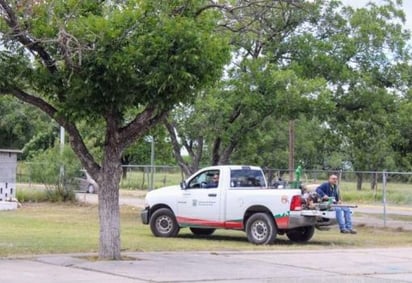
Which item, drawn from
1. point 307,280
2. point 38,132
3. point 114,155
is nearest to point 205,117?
point 114,155

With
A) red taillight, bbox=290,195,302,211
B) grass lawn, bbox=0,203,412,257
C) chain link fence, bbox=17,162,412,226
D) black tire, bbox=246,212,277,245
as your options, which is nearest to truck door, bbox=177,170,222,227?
grass lawn, bbox=0,203,412,257

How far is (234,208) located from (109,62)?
8112 mm

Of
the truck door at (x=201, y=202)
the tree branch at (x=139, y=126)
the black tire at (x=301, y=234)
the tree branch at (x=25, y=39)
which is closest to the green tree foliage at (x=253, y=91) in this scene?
the truck door at (x=201, y=202)

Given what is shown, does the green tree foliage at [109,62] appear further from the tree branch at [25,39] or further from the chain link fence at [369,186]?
the chain link fence at [369,186]

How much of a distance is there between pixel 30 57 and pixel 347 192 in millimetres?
19727

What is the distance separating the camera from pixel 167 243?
1838 centimetres

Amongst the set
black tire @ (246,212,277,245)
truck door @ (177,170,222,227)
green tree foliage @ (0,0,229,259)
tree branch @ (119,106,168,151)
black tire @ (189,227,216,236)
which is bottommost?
black tire @ (189,227,216,236)

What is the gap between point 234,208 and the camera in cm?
Answer: 1964

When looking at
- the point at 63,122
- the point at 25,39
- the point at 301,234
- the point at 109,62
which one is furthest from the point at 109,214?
the point at 301,234

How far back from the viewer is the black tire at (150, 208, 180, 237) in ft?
67.5

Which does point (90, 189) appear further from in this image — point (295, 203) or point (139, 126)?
point (139, 126)

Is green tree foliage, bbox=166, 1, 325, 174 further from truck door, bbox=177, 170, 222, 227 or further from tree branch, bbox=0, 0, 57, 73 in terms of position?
tree branch, bbox=0, 0, 57, 73

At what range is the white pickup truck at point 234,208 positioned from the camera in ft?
62.4

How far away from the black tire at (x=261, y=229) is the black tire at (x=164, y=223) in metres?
2.18
